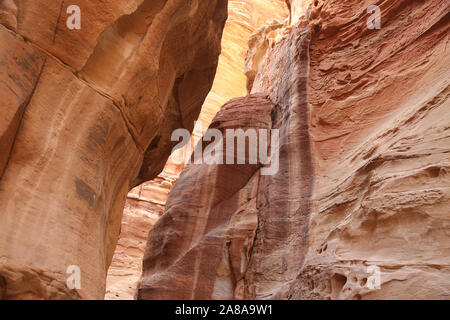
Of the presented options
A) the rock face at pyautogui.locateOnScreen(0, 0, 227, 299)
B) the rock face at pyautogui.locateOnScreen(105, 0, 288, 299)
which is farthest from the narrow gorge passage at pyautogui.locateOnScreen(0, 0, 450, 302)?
the rock face at pyautogui.locateOnScreen(105, 0, 288, 299)

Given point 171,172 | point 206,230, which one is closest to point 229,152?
point 206,230

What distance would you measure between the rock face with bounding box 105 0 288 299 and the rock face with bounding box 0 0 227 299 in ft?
Answer: 40.8

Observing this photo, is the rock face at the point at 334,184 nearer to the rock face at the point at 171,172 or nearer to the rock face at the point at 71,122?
the rock face at the point at 71,122

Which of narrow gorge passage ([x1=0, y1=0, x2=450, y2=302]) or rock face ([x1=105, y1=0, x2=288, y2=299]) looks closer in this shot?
narrow gorge passage ([x1=0, y1=0, x2=450, y2=302])

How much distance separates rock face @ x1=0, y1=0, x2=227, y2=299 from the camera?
5.62 meters

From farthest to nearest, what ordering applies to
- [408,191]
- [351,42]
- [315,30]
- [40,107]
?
[315,30], [351,42], [408,191], [40,107]

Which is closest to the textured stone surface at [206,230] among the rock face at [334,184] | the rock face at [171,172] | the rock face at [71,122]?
the rock face at [334,184]

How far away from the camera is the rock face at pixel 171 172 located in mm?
20906

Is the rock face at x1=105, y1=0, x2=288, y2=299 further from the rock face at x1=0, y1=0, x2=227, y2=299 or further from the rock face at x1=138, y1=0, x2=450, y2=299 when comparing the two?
the rock face at x1=0, y1=0, x2=227, y2=299

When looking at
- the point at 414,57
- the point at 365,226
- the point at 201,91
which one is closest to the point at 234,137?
the point at 201,91

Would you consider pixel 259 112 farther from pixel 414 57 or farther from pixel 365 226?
pixel 365 226

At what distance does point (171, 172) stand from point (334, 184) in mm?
16801

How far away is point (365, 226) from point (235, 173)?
5.43m

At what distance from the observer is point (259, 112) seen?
529 inches
